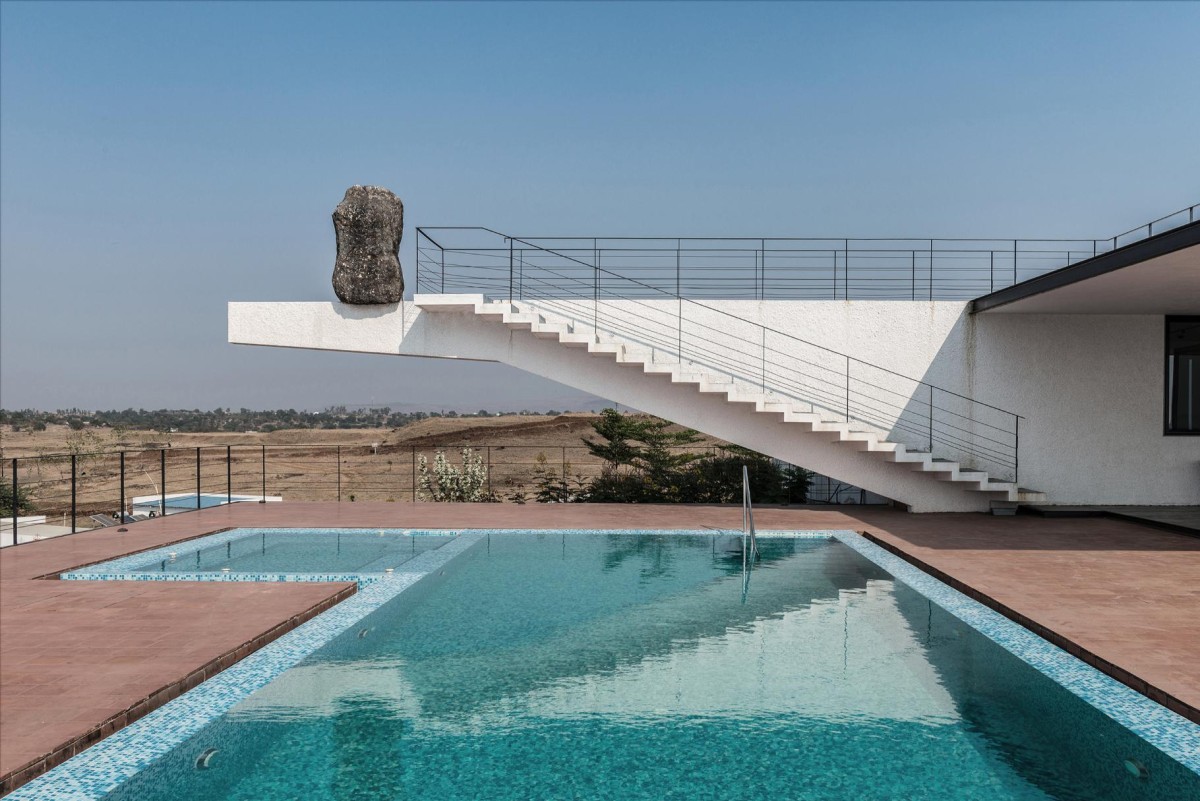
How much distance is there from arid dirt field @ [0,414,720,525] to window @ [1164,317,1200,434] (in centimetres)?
1382

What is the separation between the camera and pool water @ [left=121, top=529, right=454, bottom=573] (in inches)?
351

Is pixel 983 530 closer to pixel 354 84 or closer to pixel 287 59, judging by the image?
pixel 354 84

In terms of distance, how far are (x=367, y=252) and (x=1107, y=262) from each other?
9.73 m

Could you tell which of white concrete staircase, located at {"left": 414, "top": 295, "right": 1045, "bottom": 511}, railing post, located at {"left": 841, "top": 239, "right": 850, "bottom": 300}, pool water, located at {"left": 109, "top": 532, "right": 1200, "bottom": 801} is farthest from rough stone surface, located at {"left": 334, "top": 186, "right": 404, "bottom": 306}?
railing post, located at {"left": 841, "top": 239, "right": 850, "bottom": 300}

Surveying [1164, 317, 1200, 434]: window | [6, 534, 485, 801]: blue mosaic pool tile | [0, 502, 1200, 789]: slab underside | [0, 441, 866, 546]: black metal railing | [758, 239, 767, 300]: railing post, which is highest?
[758, 239, 767, 300]: railing post

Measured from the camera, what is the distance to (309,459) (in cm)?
4541

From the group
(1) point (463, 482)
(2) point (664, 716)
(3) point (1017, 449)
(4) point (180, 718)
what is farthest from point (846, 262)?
(4) point (180, 718)

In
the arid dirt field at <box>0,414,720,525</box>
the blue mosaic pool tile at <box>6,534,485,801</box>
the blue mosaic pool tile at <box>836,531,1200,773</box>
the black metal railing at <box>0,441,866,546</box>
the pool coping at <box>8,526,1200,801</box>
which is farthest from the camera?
the arid dirt field at <box>0,414,720,525</box>

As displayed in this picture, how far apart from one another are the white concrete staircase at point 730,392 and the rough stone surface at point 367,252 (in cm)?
65

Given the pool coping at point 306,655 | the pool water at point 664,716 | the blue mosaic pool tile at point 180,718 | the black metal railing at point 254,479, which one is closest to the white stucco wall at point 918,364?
the black metal railing at point 254,479

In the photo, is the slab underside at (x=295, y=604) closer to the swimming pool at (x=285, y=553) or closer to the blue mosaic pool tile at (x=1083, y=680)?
the blue mosaic pool tile at (x=1083, y=680)

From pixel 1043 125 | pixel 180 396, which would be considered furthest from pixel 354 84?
pixel 180 396

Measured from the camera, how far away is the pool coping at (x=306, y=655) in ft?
12.3

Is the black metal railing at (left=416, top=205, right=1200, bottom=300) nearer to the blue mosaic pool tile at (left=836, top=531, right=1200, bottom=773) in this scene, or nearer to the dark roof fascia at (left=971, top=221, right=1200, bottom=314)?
the dark roof fascia at (left=971, top=221, right=1200, bottom=314)
